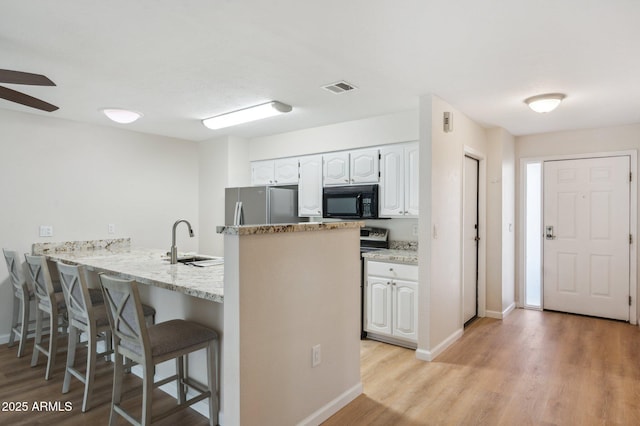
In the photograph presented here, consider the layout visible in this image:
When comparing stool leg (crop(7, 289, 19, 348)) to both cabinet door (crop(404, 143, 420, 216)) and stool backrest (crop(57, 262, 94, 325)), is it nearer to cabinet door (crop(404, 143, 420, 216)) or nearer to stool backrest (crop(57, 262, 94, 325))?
stool backrest (crop(57, 262, 94, 325))

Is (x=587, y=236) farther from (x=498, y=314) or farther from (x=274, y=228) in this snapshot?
(x=274, y=228)

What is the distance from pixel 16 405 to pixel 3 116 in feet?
8.84

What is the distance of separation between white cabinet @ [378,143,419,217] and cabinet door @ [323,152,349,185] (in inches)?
18.7

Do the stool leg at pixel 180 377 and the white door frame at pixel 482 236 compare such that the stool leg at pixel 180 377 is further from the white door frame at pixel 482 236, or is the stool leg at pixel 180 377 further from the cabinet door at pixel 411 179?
the white door frame at pixel 482 236

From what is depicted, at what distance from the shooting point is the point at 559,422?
7.57ft

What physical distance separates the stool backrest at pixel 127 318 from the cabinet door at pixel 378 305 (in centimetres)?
226

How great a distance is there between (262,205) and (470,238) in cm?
251

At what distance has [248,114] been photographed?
3.73 metres

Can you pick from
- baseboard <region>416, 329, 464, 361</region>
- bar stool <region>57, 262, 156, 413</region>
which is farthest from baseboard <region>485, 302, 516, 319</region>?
bar stool <region>57, 262, 156, 413</region>

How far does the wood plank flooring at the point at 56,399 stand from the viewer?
232 cm

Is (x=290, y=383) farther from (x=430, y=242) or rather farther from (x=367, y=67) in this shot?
(x=367, y=67)

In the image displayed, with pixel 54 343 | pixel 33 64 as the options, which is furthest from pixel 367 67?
pixel 54 343

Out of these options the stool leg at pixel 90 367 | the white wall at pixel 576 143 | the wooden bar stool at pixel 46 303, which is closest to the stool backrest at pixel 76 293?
the stool leg at pixel 90 367

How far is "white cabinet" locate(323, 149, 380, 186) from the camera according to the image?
4066mm
